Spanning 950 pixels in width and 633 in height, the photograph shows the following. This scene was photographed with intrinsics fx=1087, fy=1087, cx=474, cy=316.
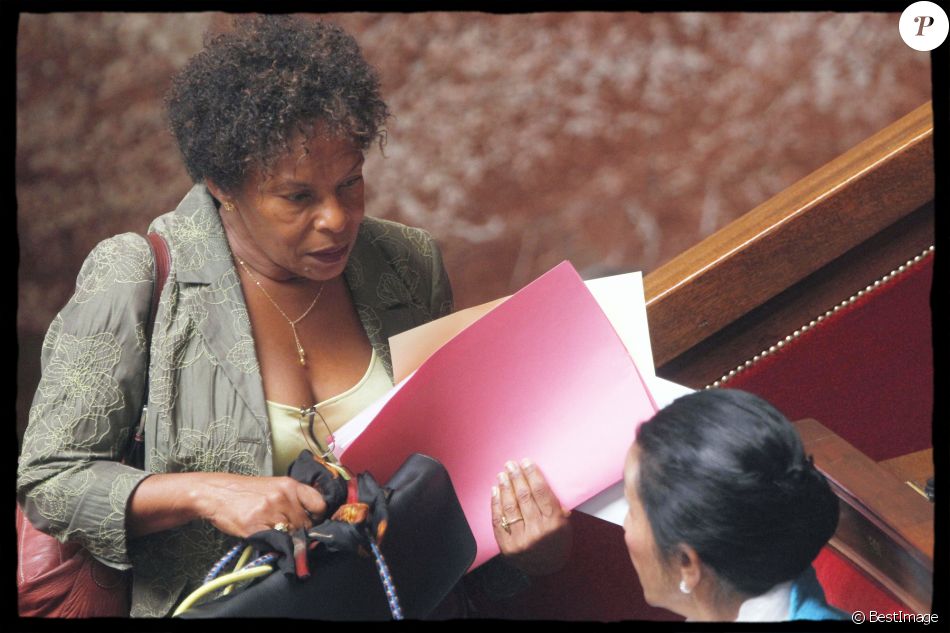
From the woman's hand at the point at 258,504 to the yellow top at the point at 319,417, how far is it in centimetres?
5

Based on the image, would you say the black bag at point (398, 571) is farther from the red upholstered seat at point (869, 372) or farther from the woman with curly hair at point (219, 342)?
the red upholstered seat at point (869, 372)

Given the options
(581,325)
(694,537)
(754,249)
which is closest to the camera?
(694,537)

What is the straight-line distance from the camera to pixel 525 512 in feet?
2.95

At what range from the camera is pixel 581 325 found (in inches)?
34.8

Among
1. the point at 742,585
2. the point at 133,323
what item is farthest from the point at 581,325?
the point at 133,323

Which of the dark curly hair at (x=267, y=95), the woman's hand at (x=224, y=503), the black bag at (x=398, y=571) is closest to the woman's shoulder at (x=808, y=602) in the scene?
the black bag at (x=398, y=571)

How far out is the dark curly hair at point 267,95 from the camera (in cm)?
83

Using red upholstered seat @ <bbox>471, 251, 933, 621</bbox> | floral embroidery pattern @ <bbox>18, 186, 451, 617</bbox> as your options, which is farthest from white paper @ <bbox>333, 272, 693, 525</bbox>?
red upholstered seat @ <bbox>471, 251, 933, 621</bbox>

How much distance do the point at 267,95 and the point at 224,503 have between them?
0.32 meters

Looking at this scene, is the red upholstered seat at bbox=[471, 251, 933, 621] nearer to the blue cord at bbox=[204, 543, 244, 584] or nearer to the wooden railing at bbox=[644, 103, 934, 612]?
the wooden railing at bbox=[644, 103, 934, 612]

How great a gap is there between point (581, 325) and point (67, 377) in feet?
1.36

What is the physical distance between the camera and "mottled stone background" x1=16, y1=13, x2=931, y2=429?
0.97 meters

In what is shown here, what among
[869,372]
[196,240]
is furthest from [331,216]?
[869,372]

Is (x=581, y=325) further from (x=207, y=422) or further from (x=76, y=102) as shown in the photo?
(x=76, y=102)
